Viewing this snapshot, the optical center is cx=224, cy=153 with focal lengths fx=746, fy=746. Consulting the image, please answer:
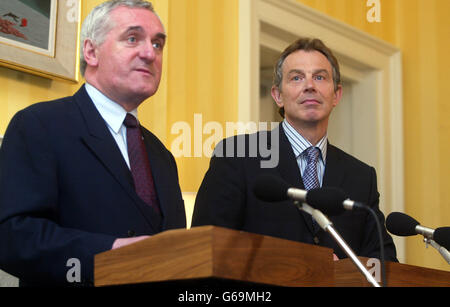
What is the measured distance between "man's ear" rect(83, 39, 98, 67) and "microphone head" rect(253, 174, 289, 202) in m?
0.77

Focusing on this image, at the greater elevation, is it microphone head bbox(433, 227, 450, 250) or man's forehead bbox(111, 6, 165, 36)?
man's forehead bbox(111, 6, 165, 36)

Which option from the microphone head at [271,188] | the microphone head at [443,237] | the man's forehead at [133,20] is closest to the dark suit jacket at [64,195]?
the man's forehead at [133,20]

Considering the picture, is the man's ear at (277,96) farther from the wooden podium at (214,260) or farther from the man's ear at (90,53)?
the wooden podium at (214,260)

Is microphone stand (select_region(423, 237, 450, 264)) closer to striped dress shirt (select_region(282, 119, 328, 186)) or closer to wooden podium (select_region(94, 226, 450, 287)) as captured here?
wooden podium (select_region(94, 226, 450, 287))

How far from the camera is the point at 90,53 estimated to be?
233 centimetres

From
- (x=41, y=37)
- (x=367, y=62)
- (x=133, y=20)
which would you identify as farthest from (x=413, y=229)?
(x=367, y=62)

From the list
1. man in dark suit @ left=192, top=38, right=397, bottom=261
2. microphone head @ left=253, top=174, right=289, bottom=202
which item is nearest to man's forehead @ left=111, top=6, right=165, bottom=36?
man in dark suit @ left=192, top=38, right=397, bottom=261

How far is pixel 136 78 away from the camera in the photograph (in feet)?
7.29

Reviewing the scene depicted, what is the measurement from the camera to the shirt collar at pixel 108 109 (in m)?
2.18

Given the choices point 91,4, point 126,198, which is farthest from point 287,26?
point 126,198

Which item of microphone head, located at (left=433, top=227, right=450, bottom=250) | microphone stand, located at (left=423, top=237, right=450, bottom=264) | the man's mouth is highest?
the man's mouth

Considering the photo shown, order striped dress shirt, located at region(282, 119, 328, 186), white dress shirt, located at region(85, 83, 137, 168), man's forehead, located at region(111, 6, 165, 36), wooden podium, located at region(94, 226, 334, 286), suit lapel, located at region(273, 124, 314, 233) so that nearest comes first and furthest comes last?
wooden podium, located at region(94, 226, 334, 286) < white dress shirt, located at region(85, 83, 137, 168) < man's forehead, located at region(111, 6, 165, 36) < suit lapel, located at region(273, 124, 314, 233) < striped dress shirt, located at region(282, 119, 328, 186)

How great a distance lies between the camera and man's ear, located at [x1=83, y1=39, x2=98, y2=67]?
2.30 metres
